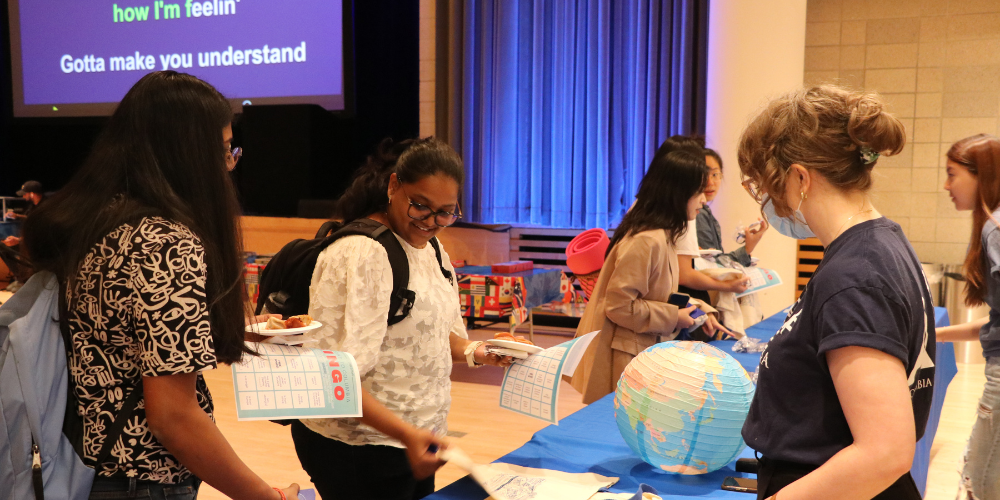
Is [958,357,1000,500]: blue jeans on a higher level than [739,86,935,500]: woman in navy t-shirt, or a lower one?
lower

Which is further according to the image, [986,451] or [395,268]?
[986,451]

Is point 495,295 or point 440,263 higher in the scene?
point 440,263

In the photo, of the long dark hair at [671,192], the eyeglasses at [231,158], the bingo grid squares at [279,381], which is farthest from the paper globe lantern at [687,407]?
the long dark hair at [671,192]

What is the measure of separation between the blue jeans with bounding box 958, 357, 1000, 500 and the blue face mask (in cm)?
133

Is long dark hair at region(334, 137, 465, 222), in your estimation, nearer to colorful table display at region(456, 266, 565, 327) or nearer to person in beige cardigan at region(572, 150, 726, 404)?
person in beige cardigan at region(572, 150, 726, 404)

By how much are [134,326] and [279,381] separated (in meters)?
0.28

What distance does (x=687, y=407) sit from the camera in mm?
1507

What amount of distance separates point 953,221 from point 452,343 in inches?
264

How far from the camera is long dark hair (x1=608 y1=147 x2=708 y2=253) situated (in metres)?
2.62

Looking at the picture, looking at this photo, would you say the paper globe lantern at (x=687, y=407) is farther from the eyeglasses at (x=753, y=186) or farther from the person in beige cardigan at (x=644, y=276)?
the person in beige cardigan at (x=644, y=276)

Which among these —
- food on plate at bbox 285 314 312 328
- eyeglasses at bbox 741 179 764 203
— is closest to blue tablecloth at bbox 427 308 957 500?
food on plate at bbox 285 314 312 328

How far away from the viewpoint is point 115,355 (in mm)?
1090

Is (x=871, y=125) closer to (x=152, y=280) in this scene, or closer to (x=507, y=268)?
(x=152, y=280)

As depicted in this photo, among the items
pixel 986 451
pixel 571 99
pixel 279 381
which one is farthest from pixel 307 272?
pixel 571 99
